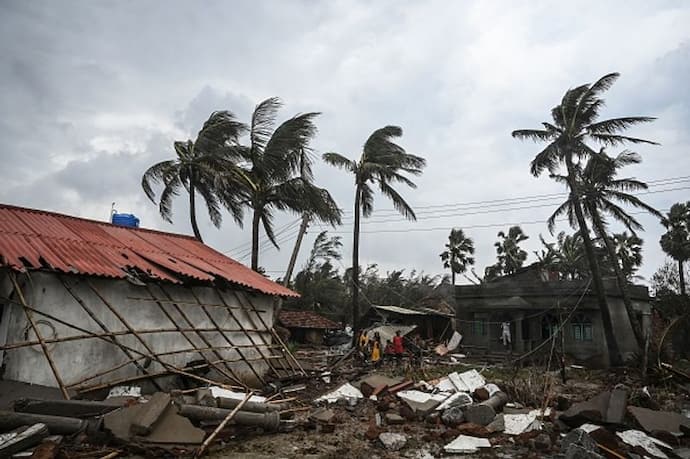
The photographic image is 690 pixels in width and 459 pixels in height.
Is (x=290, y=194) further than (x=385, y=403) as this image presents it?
Yes

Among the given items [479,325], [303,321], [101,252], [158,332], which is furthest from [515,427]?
[303,321]

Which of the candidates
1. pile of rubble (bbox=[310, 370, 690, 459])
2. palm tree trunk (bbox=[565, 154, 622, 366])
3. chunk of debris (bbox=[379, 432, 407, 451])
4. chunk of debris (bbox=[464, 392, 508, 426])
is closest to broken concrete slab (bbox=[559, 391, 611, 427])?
pile of rubble (bbox=[310, 370, 690, 459])

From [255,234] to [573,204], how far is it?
541 inches

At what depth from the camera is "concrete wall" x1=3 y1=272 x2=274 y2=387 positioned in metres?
8.50

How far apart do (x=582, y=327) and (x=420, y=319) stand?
10198 mm

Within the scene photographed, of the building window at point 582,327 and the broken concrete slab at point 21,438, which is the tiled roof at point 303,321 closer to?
the building window at point 582,327

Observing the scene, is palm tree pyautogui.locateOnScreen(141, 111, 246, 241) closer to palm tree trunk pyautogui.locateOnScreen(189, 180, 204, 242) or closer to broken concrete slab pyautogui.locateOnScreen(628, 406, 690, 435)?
palm tree trunk pyautogui.locateOnScreen(189, 180, 204, 242)

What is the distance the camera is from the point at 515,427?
7.87 metres

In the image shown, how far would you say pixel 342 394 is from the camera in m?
10.8

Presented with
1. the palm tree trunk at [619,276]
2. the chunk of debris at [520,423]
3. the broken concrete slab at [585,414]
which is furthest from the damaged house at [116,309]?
the palm tree trunk at [619,276]

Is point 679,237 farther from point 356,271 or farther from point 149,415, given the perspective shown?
point 149,415

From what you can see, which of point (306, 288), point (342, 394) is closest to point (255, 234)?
point (342, 394)

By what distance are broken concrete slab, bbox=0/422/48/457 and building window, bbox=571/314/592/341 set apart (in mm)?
21582

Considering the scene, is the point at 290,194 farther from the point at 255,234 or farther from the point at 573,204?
the point at 573,204
